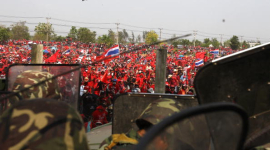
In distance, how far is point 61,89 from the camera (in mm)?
3826

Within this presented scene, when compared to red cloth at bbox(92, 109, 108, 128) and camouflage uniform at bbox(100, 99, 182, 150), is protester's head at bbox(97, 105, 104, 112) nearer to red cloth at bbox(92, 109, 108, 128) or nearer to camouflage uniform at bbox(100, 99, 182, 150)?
red cloth at bbox(92, 109, 108, 128)

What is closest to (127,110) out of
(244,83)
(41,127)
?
(244,83)

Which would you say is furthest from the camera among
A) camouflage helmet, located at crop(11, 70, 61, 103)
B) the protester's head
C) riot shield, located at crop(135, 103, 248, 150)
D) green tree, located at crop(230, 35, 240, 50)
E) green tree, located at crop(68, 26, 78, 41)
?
green tree, located at crop(68, 26, 78, 41)

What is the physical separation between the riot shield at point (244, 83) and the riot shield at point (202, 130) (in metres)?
0.54

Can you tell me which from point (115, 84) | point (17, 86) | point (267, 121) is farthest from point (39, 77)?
point (115, 84)

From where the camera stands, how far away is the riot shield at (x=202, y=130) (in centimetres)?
113

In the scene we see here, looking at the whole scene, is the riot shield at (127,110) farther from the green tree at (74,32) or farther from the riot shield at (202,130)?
the green tree at (74,32)

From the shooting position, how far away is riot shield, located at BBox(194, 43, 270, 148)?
6.76 ft

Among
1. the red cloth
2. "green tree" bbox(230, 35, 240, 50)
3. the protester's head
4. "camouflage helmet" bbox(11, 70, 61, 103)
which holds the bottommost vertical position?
the red cloth

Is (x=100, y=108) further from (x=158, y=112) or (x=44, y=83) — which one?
(x=158, y=112)

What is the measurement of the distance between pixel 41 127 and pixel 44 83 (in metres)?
2.19

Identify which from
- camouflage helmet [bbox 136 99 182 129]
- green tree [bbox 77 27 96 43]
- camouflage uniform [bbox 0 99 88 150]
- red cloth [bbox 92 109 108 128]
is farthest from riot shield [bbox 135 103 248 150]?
green tree [bbox 77 27 96 43]

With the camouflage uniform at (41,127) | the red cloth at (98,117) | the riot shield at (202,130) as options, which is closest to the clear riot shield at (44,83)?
the camouflage uniform at (41,127)

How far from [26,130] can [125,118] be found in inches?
107
